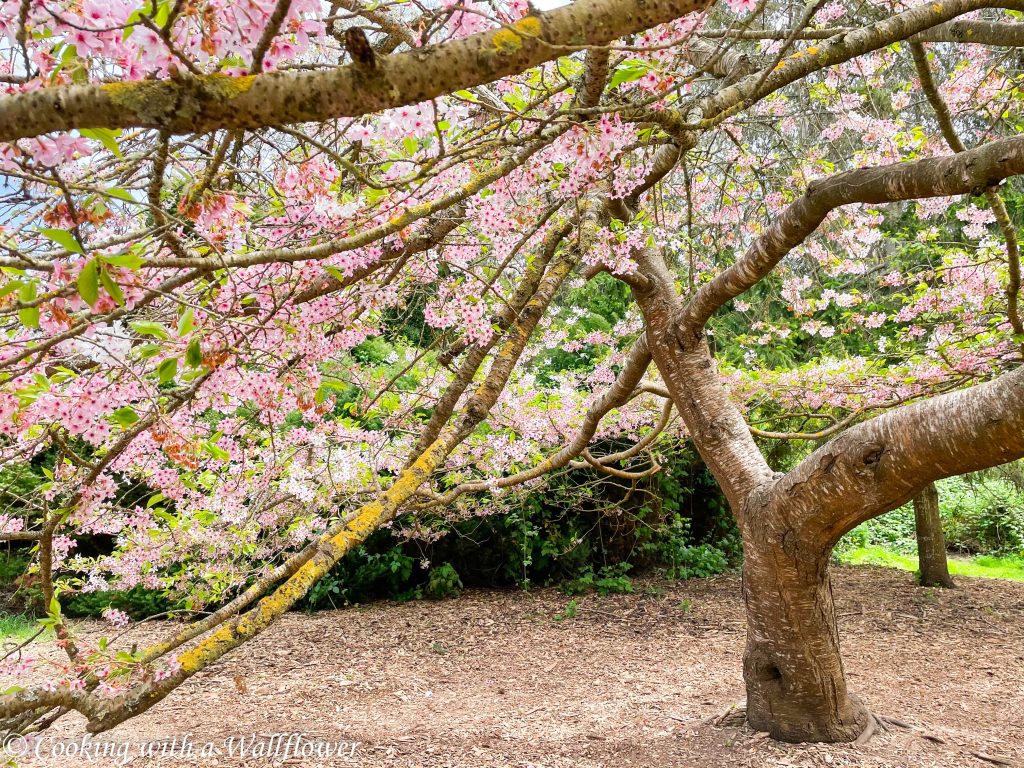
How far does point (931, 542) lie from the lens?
22.9 ft

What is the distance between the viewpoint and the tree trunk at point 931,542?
688 centimetres

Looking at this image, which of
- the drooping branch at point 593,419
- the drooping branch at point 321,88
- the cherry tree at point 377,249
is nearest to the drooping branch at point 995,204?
the cherry tree at point 377,249

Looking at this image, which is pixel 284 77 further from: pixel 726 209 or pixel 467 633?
pixel 467 633

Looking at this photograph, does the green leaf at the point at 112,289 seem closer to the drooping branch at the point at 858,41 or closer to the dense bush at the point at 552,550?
the drooping branch at the point at 858,41

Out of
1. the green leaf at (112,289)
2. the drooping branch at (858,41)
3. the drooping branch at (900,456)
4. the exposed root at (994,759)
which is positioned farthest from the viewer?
the exposed root at (994,759)

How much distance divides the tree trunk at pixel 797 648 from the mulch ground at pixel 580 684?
0.35 feet

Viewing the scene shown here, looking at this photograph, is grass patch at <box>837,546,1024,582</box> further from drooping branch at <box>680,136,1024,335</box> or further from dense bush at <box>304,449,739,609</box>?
drooping branch at <box>680,136,1024,335</box>

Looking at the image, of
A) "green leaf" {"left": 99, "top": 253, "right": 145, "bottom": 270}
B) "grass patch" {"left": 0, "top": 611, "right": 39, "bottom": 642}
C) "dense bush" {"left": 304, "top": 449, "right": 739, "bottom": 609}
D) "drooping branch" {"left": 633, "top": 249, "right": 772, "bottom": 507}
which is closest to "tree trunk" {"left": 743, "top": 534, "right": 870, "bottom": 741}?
"drooping branch" {"left": 633, "top": 249, "right": 772, "bottom": 507}

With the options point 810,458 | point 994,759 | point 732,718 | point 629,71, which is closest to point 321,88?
point 629,71

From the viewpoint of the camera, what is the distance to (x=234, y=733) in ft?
12.9

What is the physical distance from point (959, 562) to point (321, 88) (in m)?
12.2

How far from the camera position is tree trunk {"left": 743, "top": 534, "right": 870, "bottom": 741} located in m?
3.04

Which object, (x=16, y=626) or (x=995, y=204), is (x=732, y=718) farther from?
(x=16, y=626)

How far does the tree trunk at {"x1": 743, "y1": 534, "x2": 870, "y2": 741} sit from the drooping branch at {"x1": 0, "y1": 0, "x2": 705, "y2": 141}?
2.50 metres
